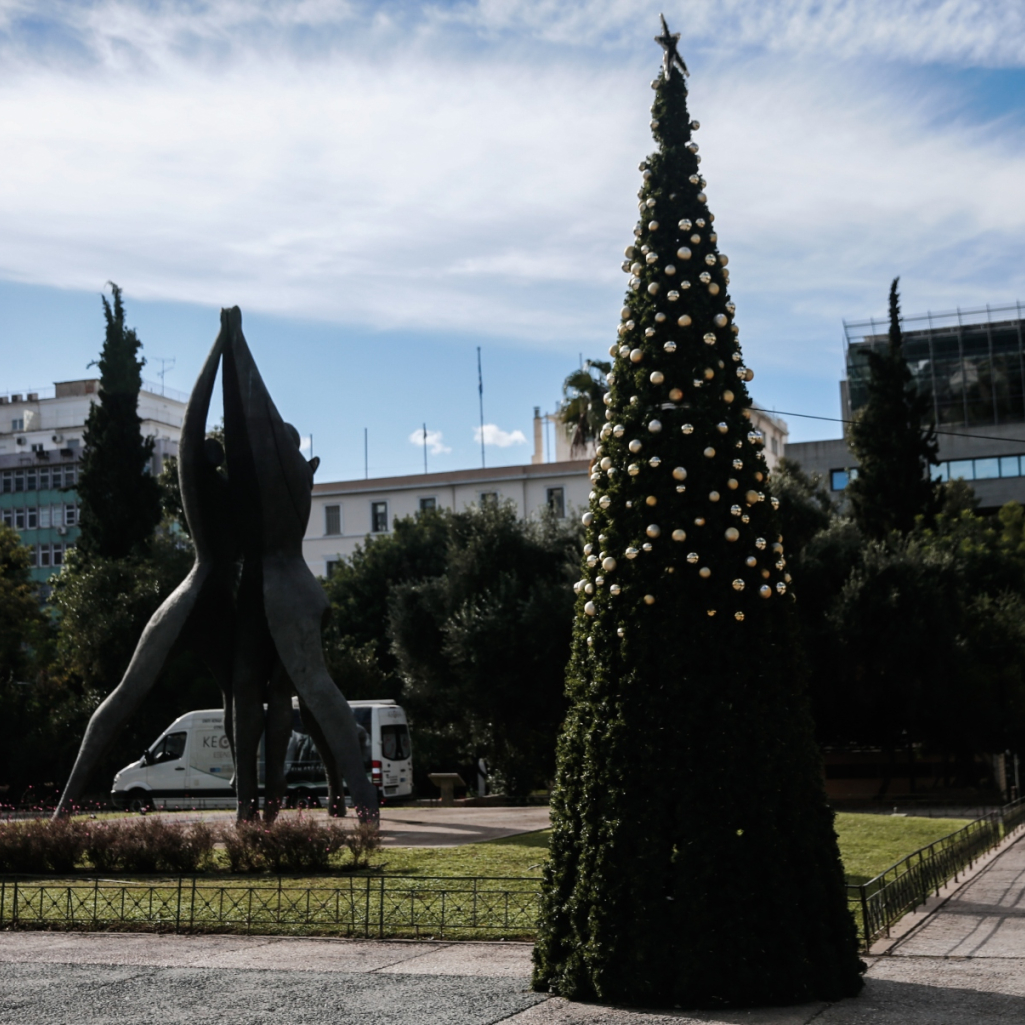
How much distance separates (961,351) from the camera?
61750mm

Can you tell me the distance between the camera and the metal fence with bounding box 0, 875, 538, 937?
11.3 meters

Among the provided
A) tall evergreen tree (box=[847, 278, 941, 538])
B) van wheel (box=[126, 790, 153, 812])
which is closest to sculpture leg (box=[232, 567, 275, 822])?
van wheel (box=[126, 790, 153, 812])

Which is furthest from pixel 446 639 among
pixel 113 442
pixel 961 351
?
pixel 961 351

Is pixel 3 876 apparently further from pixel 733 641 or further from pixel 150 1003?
pixel 733 641

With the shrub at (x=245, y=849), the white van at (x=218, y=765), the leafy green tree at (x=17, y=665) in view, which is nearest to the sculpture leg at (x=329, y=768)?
the shrub at (x=245, y=849)

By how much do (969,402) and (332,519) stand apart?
108ft

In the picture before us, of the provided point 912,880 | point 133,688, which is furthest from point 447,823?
point 912,880

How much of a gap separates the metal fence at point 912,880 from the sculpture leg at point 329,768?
26.5 ft

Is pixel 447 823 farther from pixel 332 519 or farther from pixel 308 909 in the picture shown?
pixel 332 519

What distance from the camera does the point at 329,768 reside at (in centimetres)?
1859

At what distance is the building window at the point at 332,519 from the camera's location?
66000mm

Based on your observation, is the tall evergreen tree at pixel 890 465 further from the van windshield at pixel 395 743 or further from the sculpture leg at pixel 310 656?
the sculpture leg at pixel 310 656

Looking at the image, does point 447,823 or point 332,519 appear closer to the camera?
point 447,823

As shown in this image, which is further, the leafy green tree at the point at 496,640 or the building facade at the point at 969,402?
the building facade at the point at 969,402
